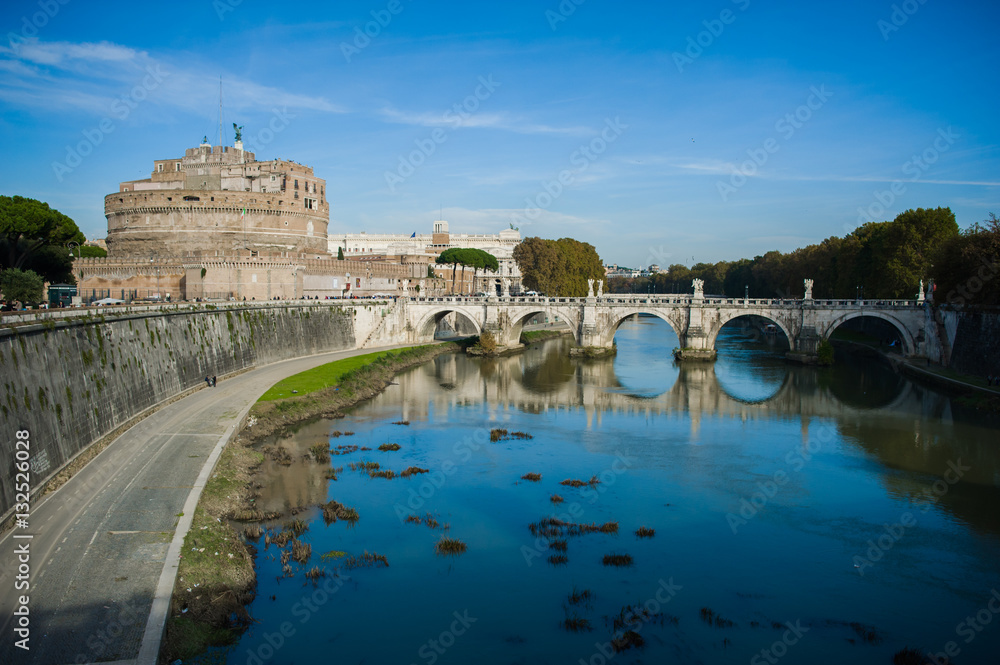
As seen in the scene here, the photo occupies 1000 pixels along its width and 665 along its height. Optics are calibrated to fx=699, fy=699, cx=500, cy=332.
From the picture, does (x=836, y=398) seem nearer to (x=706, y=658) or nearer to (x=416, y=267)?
(x=706, y=658)

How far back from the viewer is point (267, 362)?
3928 centimetres

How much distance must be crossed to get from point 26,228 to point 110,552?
24.2 meters

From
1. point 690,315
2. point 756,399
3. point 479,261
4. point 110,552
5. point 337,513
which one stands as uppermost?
point 479,261

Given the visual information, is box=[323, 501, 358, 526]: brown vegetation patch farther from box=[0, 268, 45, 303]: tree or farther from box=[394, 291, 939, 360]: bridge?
box=[394, 291, 939, 360]: bridge

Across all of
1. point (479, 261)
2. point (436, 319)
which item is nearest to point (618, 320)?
point (436, 319)

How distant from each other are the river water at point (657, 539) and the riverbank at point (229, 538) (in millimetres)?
455

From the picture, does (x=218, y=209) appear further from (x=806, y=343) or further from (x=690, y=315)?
(x=806, y=343)

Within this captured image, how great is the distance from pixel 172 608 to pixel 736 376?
124ft

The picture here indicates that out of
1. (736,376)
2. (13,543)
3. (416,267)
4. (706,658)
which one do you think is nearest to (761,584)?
(706,658)

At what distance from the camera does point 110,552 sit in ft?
42.2

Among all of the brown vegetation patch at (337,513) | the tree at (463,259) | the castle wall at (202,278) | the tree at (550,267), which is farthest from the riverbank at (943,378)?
the tree at (463,259)

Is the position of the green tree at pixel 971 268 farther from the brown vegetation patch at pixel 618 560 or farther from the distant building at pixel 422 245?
the distant building at pixel 422 245

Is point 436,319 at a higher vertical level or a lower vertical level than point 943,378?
higher

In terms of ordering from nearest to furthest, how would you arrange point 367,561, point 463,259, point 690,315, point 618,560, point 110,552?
point 110,552, point 367,561, point 618,560, point 690,315, point 463,259
